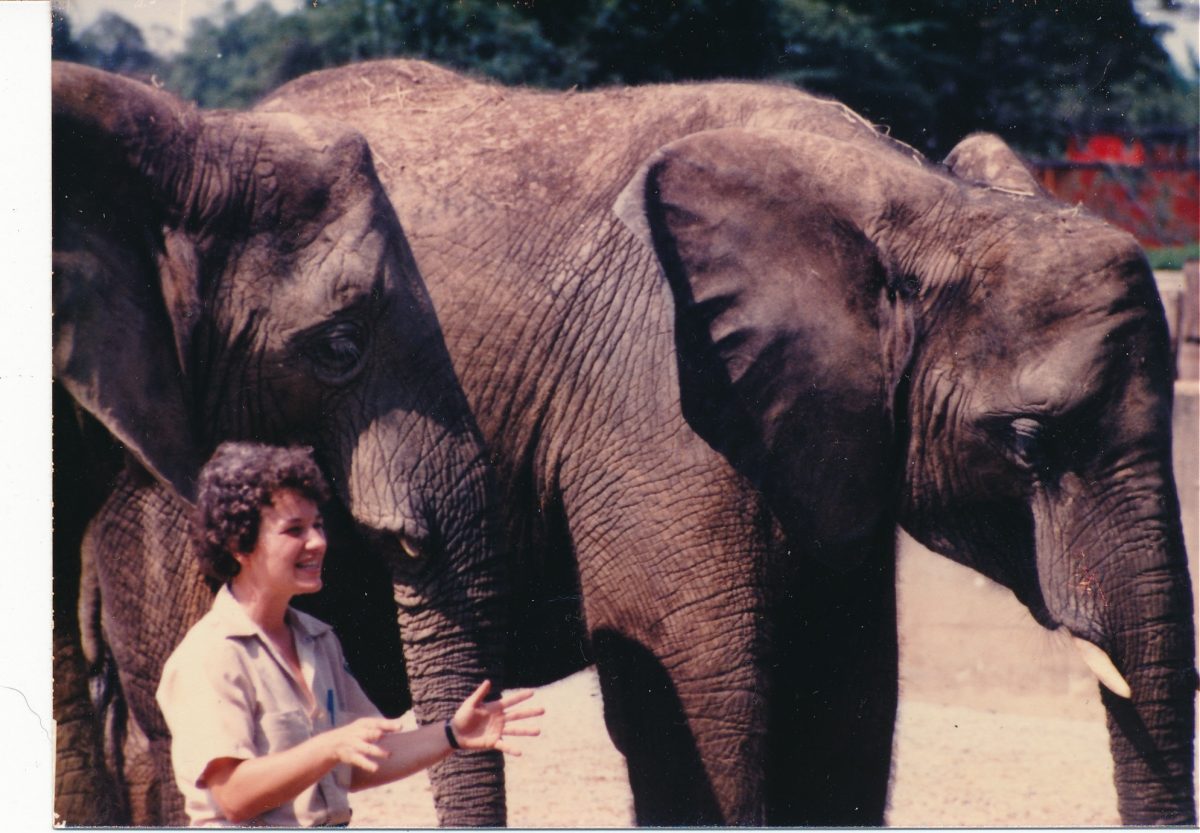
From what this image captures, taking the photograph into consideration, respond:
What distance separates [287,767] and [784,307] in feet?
6.02

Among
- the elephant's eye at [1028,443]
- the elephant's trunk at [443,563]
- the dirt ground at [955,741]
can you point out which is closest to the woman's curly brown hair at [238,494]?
the elephant's trunk at [443,563]

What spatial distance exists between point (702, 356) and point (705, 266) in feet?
0.66

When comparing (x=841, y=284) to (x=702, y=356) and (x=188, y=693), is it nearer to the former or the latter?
(x=702, y=356)

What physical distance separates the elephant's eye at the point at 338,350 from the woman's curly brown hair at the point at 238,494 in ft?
2.68

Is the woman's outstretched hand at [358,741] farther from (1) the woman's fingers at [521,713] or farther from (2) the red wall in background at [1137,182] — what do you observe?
(2) the red wall in background at [1137,182]

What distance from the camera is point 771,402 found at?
14.2 ft

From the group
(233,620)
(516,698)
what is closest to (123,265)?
(233,620)

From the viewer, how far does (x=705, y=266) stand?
4.32 m

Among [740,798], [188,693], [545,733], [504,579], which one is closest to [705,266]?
[504,579]

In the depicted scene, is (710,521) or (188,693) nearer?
(188,693)

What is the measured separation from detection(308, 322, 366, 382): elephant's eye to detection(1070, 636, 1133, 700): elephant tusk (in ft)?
5.37

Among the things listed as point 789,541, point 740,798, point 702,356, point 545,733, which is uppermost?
point 702,356

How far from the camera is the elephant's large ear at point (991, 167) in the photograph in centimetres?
443

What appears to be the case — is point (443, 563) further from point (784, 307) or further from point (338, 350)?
point (784, 307)
